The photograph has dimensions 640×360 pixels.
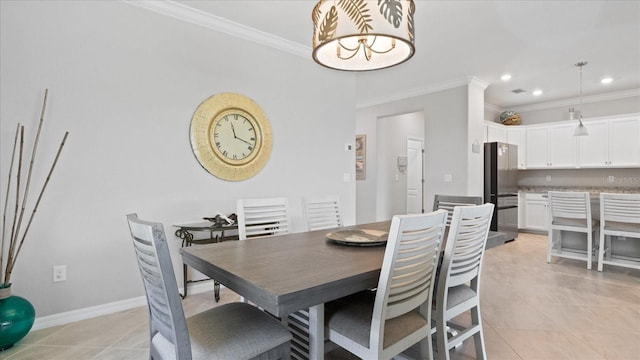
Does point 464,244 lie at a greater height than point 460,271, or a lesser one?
greater

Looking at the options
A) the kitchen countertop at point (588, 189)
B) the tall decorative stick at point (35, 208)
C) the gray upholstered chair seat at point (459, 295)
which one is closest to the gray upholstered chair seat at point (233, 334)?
the gray upholstered chair seat at point (459, 295)

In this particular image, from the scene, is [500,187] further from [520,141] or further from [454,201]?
[454,201]

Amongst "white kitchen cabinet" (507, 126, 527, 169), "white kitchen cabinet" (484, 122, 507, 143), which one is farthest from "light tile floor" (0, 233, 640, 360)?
"white kitchen cabinet" (507, 126, 527, 169)

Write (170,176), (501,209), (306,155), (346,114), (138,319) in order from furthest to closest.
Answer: (501,209), (346,114), (306,155), (170,176), (138,319)

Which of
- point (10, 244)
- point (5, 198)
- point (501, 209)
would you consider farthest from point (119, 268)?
point (501, 209)

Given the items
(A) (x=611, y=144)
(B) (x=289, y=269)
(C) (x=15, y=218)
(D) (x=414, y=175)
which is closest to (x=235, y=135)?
(C) (x=15, y=218)

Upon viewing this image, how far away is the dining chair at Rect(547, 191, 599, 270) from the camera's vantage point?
3854mm

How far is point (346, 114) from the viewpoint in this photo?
4250mm

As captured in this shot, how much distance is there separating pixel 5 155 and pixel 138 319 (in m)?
1.46

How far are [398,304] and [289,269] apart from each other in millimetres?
460

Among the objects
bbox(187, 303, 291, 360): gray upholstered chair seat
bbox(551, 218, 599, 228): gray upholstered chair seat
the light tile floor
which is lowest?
the light tile floor

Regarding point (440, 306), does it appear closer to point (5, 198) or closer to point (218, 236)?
point (218, 236)

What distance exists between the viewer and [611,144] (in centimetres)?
546

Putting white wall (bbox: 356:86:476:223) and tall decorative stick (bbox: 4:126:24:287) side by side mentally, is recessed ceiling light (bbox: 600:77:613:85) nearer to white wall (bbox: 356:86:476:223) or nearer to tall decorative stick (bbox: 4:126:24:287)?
white wall (bbox: 356:86:476:223)
